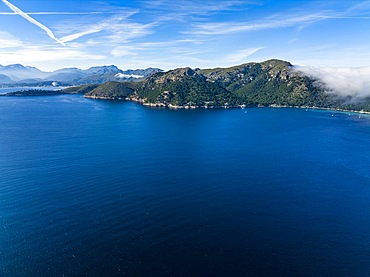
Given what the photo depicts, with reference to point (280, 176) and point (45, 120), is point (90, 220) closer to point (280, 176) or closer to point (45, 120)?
point (280, 176)

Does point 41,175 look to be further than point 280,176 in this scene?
No

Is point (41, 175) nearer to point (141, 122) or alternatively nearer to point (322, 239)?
point (322, 239)

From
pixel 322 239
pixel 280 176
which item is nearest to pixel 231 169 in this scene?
pixel 280 176

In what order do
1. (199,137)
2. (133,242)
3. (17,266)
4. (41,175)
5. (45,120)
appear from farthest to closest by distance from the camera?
(45,120), (199,137), (41,175), (133,242), (17,266)

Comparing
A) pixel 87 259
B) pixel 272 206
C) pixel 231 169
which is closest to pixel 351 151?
pixel 231 169

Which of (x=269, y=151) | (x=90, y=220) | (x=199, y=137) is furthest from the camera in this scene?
(x=199, y=137)

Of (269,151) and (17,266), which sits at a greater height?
(269,151)
